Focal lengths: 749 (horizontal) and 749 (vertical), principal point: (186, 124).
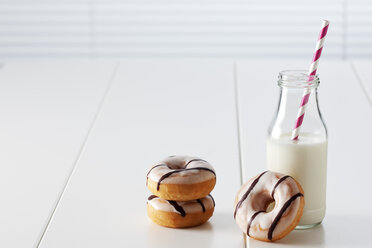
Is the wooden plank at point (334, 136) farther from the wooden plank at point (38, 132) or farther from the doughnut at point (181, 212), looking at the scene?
the wooden plank at point (38, 132)

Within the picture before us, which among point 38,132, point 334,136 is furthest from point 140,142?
point 334,136

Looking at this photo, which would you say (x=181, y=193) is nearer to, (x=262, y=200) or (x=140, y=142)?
(x=262, y=200)

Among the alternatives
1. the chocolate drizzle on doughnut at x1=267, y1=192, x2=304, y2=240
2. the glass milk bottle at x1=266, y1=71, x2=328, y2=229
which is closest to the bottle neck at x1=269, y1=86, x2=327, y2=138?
the glass milk bottle at x1=266, y1=71, x2=328, y2=229

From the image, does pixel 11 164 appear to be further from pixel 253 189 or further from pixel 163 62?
pixel 163 62

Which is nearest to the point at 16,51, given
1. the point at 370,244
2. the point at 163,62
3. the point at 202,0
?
the point at 202,0

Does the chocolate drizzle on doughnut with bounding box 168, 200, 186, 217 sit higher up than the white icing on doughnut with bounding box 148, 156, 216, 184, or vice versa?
the white icing on doughnut with bounding box 148, 156, 216, 184

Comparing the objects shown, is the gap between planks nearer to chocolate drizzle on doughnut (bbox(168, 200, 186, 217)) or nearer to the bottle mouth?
chocolate drizzle on doughnut (bbox(168, 200, 186, 217))

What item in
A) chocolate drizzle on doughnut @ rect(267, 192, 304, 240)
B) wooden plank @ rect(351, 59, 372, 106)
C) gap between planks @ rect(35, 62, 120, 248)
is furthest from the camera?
wooden plank @ rect(351, 59, 372, 106)
